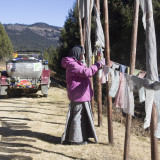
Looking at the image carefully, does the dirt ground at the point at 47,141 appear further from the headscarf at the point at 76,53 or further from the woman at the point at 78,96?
the headscarf at the point at 76,53

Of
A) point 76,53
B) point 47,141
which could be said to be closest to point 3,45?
point 47,141

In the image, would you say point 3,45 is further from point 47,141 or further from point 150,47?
point 150,47

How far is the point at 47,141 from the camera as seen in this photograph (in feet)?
15.0

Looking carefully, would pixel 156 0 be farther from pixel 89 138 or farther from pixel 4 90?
pixel 89 138

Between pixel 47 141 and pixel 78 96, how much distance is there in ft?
4.15

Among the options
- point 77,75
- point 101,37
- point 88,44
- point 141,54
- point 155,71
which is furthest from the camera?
point 141,54

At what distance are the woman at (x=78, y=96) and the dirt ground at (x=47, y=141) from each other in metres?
0.23

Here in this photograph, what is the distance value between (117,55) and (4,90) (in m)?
7.00

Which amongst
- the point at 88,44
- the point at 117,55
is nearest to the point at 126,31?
the point at 117,55

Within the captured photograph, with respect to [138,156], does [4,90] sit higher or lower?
higher

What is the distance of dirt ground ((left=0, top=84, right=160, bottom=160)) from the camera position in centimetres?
391

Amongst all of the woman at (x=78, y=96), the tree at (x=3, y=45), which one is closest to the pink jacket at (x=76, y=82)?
the woman at (x=78, y=96)

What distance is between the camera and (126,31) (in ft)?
43.8

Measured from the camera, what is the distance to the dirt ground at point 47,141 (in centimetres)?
391
